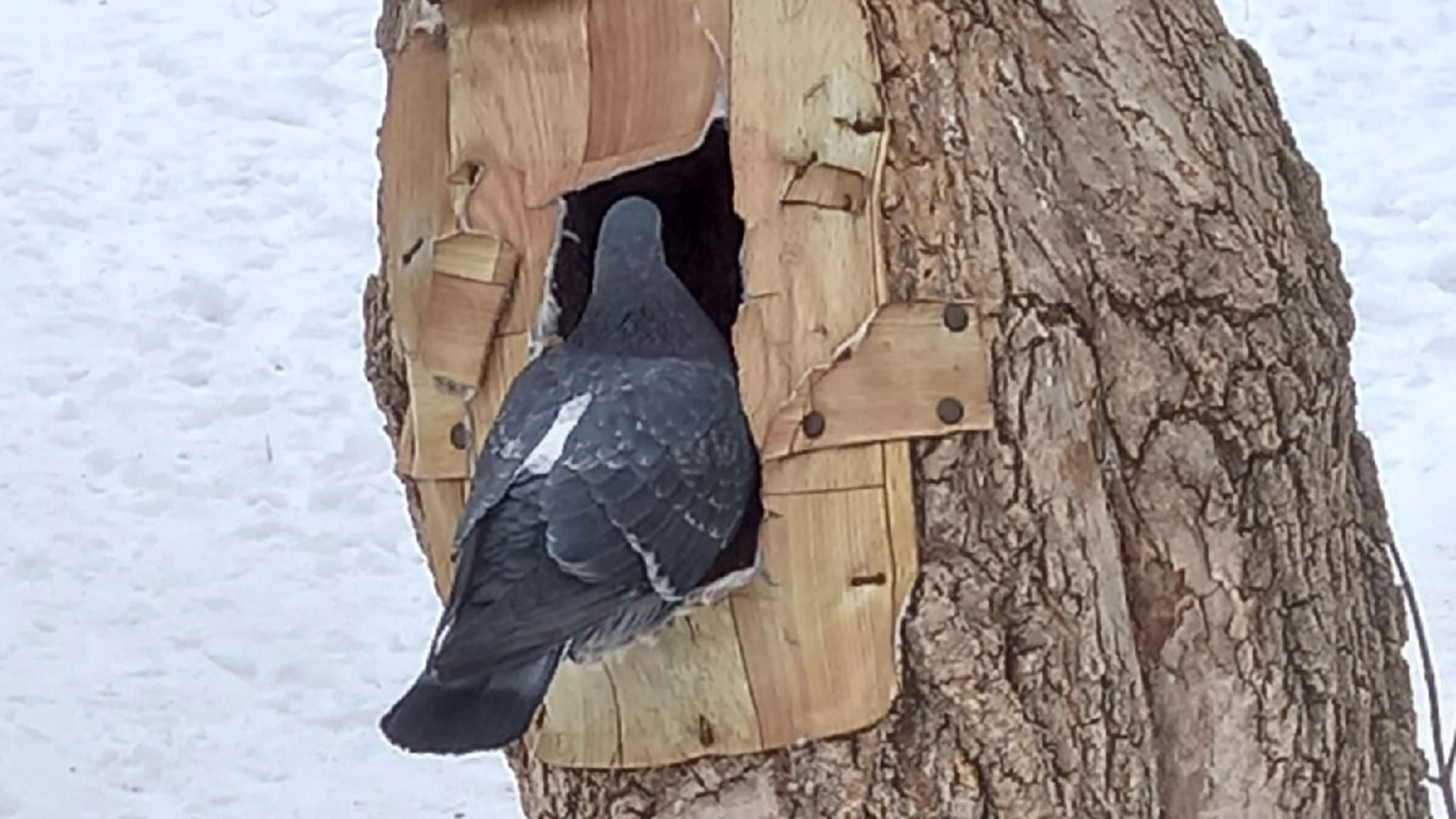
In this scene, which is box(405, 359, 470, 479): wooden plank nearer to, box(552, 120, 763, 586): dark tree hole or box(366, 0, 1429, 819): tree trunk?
box(552, 120, 763, 586): dark tree hole

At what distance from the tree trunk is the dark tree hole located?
288 millimetres

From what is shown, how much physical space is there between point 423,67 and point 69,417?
3.53 m

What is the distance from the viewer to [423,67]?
2227 millimetres

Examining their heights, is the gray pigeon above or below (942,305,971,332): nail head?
below

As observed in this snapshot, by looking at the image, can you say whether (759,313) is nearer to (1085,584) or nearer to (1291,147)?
(1085,584)

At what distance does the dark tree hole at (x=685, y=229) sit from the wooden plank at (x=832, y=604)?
304 mm

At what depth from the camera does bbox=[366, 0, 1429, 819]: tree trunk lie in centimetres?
198

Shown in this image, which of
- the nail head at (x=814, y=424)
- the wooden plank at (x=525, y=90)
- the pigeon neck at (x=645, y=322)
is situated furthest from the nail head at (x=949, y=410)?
the wooden plank at (x=525, y=90)

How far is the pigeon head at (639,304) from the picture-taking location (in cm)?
204

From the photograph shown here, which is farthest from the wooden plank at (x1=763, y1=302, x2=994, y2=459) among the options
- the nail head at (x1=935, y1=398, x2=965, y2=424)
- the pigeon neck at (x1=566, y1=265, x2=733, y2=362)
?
the pigeon neck at (x1=566, y1=265, x2=733, y2=362)

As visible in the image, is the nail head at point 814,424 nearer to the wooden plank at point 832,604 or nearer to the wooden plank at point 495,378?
the wooden plank at point 832,604

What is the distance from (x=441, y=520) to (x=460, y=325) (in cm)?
23

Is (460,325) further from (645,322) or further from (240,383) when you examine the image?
(240,383)

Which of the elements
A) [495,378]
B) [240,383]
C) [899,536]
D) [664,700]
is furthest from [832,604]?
[240,383]
